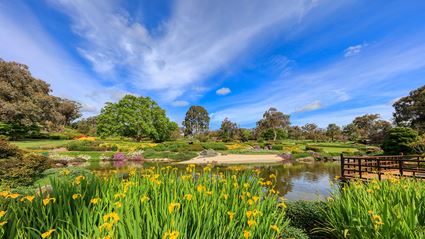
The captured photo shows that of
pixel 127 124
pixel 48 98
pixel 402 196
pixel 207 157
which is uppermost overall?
pixel 48 98

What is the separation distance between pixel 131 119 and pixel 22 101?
15336 mm

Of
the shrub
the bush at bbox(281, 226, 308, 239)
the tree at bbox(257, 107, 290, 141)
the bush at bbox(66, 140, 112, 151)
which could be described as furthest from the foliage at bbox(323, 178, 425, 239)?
the tree at bbox(257, 107, 290, 141)

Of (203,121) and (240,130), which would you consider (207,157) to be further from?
(203,121)

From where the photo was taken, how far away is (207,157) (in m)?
27.3

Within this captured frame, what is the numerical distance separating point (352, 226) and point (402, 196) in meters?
1.33

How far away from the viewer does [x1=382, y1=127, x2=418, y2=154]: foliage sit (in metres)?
23.0

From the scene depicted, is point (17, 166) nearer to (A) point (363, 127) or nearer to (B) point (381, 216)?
(B) point (381, 216)

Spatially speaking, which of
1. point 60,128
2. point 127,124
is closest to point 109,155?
point 127,124

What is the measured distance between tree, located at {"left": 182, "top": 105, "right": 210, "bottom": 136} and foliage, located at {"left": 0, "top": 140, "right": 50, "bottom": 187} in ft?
226

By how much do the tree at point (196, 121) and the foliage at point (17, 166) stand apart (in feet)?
226

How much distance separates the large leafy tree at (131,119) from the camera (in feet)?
125

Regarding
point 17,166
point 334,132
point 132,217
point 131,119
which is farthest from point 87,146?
point 334,132

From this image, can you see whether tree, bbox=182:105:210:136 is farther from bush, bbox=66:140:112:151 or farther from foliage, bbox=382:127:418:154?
foliage, bbox=382:127:418:154

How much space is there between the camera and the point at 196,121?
264ft
